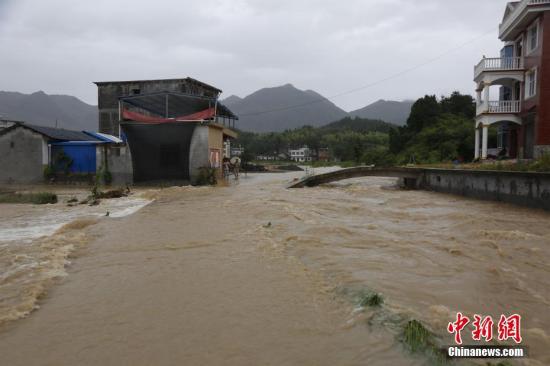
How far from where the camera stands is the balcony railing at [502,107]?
21219 mm

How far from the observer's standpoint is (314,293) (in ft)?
14.6

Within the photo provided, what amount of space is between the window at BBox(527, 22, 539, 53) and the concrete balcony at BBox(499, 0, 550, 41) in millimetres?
420

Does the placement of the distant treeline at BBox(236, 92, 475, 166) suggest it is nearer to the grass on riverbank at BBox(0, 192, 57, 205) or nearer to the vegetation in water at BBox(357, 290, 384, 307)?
the grass on riverbank at BBox(0, 192, 57, 205)

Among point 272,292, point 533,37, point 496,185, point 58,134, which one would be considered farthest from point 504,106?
point 58,134

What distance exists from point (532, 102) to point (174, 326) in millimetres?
21180

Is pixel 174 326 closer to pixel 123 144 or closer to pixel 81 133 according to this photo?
pixel 123 144

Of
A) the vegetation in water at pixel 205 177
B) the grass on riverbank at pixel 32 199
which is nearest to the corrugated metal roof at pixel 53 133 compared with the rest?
the grass on riverbank at pixel 32 199

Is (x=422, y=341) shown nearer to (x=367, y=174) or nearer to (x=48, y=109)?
(x=367, y=174)

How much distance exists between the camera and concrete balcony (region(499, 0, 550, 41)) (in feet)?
60.3

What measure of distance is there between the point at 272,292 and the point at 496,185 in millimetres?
12203

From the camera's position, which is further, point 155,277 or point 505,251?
point 505,251

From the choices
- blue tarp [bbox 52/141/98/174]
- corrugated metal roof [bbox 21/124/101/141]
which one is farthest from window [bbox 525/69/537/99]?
corrugated metal roof [bbox 21/124/101/141]

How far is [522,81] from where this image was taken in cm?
2086

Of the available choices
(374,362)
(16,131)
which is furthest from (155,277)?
(16,131)
